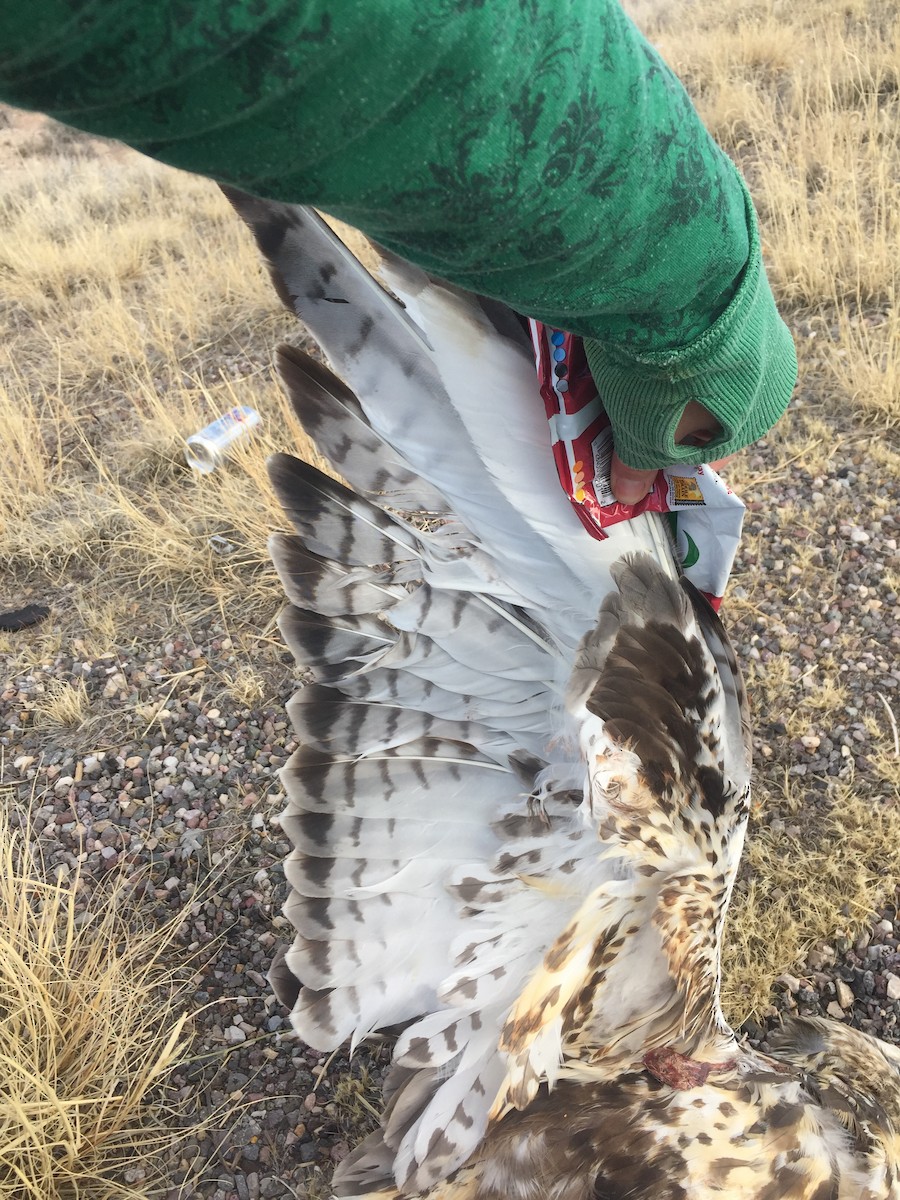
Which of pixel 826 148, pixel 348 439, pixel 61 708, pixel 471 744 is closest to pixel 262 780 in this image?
pixel 61 708

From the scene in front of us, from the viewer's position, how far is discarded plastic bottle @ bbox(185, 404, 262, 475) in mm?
3395

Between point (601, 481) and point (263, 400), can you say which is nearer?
point (601, 481)

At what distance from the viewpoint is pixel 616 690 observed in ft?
4.53

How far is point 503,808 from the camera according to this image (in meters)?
1.66

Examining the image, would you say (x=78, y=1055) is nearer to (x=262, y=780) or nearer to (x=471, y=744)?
(x=262, y=780)

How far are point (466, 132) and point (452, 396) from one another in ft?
2.37

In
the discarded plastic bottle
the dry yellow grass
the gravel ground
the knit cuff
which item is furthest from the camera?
the discarded plastic bottle

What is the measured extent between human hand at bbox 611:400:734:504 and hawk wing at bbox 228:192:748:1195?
4.6 inches

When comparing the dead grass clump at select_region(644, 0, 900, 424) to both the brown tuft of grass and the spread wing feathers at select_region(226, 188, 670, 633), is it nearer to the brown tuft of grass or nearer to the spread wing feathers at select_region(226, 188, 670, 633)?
the spread wing feathers at select_region(226, 188, 670, 633)

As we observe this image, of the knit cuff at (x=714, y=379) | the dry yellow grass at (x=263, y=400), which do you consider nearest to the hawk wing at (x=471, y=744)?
the knit cuff at (x=714, y=379)

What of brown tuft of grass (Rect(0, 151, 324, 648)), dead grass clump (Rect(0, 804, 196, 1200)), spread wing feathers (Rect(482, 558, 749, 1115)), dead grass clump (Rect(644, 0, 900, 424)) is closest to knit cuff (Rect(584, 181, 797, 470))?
spread wing feathers (Rect(482, 558, 749, 1115))

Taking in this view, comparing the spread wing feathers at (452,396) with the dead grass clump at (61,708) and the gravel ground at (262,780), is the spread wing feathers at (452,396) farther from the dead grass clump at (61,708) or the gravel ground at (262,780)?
the dead grass clump at (61,708)

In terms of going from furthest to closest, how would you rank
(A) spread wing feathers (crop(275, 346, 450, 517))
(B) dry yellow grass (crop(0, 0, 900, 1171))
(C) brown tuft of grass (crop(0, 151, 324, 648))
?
(C) brown tuft of grass (crop(0, 151, 324, 648)) < (B) dry yellow grass (crop(0, 0, 900, 1171)) < (A) spread wing feathers (crop(275, 346, 450, 517))

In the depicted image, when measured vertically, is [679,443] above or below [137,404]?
above
